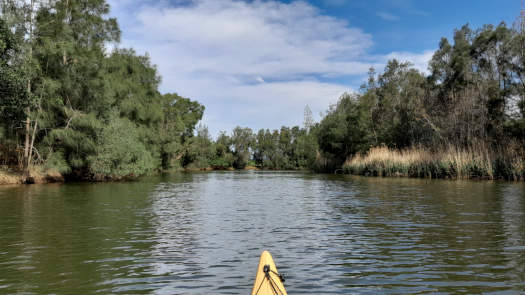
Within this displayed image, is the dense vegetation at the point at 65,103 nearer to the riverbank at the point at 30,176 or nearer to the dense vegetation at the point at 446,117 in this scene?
the riverbank at the point at 30,176

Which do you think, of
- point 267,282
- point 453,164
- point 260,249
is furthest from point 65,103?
point 267,282

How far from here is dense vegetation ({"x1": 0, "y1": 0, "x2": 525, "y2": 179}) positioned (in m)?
32.9

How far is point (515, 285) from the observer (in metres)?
6.49

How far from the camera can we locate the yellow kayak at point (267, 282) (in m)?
5.30

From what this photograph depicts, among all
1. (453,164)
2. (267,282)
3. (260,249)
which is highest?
(453,164)

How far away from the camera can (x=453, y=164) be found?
3509 centimetres

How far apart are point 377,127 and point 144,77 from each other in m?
34.4

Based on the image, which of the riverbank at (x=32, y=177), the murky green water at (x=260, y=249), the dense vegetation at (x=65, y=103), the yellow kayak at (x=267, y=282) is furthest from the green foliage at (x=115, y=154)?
the yellow kayak at (x=267, y=282)

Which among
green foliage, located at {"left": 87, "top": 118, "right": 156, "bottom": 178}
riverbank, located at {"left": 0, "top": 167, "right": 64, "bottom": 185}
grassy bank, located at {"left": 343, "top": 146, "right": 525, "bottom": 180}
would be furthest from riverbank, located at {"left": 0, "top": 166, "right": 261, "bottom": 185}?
grassy bank, located at {"left": 343, "top": 146, "right": 525, "bottom": 180}

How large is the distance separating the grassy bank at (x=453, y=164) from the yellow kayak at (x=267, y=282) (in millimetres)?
32061

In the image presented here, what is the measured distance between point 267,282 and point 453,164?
3418 centimetres

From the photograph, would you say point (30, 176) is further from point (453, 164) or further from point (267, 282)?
point (453, 164)

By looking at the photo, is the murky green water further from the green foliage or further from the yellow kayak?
the green foliage

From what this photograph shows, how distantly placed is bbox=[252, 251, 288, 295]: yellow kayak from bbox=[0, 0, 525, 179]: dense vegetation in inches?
→ 1042
